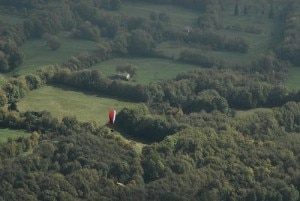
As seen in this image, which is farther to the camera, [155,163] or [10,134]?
[10,134]

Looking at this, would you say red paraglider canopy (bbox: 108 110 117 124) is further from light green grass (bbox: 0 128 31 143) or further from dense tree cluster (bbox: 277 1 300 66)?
dense tree cluster (bbox: 277 1 300 66)

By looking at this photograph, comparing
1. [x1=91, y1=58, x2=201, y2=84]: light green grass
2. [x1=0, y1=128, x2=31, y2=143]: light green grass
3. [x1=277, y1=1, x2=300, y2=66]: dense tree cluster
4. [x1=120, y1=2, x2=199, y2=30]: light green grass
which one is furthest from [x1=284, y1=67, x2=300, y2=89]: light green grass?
[x1=0, y1=128, x2=31, y2=143]: light green grass

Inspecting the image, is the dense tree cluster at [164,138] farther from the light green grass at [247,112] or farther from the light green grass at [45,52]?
the light green grass at [45,52]

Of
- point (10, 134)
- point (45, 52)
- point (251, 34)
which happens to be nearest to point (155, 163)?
point (10, 134)

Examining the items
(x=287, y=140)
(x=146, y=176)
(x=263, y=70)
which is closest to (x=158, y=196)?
(x=146, y=176)

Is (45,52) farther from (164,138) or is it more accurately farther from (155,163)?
(155,163)

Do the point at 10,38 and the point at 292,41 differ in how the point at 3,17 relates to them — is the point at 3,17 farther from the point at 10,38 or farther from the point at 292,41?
the point at 292,41
